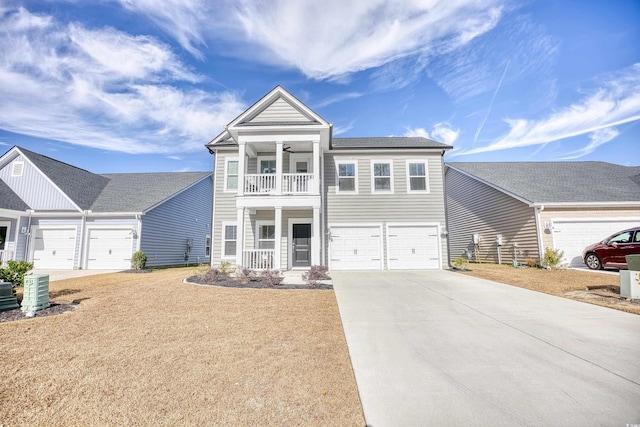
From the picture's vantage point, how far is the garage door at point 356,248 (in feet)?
41.5

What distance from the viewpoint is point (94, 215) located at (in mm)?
15062

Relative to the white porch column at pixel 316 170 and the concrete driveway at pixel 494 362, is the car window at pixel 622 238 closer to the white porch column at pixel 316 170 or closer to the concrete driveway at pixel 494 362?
the concrete driveway at pixel 494 362

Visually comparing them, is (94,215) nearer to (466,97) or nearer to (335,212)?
(335,212)

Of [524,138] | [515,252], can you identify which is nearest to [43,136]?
[515,252]

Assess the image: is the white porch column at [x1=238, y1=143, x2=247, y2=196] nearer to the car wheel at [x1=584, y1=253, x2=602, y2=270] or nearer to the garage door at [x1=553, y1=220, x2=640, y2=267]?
the garage door at [x1=553, y1=220, x2=640, y2=267]

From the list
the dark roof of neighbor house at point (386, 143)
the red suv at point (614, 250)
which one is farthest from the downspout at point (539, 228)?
the dark roof of neighbor house at point (386, 143)

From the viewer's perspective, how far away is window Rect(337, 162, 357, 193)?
1319 cm

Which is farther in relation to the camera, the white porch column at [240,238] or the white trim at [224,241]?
the white trim at [224,241]

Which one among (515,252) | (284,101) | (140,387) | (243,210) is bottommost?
(140,387)

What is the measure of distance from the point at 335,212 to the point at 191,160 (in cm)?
2032

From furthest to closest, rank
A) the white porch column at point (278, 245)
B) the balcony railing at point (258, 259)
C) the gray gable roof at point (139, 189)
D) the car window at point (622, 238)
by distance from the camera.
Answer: the gray gable roof at point (139, 189) < the balcony railing at point (258, 259) < the white porch column at point (278, 245) < the car window at point (622, 238)

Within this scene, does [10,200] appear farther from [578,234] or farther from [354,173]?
[578,234]

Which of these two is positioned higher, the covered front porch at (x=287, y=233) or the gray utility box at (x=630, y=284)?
the covered front porch at (x=287, y=233)

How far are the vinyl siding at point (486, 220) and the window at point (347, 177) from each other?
26.6ft
